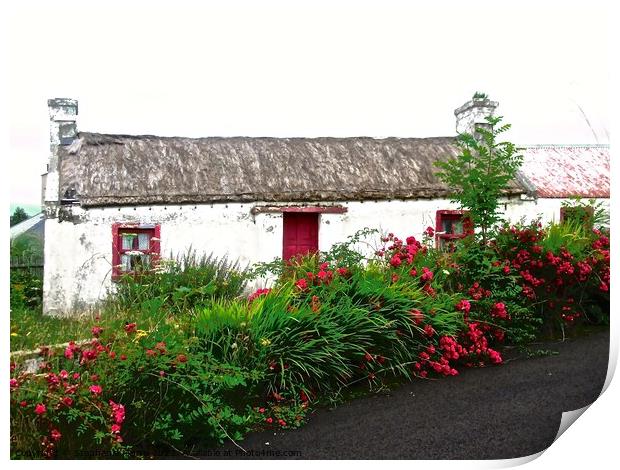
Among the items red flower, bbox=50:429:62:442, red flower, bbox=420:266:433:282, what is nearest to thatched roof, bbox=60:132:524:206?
red flower, bbox=420:266:433:282

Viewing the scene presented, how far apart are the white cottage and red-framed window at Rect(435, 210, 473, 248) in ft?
0.05

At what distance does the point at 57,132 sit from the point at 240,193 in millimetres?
1067

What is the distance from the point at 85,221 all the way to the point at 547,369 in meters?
2.87

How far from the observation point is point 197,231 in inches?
126

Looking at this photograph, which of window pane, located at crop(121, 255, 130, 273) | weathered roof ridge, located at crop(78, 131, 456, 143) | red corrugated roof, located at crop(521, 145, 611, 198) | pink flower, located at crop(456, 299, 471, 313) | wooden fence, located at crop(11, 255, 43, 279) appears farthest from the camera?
pink flower, located at crop(456, 299, 471, 313)

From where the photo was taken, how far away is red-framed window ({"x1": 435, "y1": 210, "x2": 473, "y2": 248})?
3.63m

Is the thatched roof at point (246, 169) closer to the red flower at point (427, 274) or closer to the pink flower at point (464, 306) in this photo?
the red flower at point (427, 274)

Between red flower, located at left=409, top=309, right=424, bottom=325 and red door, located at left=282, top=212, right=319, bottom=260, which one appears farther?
red flower, located at left=409, top=309, right=424, bottom=325

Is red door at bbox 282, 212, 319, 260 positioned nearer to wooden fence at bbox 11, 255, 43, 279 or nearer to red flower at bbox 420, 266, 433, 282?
red flower at bbox 420, 266, 433, 282

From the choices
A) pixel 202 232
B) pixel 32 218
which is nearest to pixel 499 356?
pixel 202 232

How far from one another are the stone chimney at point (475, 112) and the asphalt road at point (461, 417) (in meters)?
1.50

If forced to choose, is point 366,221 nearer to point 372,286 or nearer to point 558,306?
point 372,286

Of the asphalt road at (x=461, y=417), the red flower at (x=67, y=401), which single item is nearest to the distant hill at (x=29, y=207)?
the red flower at (x=67, y=401)

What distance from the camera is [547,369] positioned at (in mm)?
3459
